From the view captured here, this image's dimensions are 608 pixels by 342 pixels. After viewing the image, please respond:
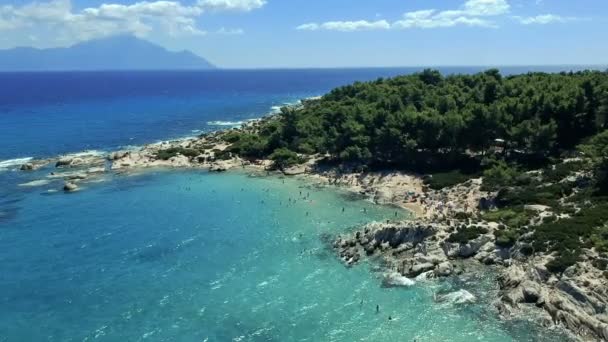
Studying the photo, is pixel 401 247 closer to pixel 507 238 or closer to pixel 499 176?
pixel 507 238

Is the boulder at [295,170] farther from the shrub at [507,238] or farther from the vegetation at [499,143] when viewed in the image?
the shrub at [507,238]

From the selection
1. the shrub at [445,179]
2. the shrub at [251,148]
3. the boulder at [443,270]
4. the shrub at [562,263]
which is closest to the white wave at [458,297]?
the boulder at [443,270]

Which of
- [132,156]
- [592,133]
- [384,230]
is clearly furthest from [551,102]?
[132,156]

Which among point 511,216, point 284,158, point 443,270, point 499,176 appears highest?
point 499,176

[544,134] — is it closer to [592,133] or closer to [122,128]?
[592,133]

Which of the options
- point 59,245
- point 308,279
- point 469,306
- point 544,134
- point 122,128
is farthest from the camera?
point 122,128

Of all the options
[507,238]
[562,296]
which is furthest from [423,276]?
[562,296]

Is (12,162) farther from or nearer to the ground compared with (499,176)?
nearer to the ground
